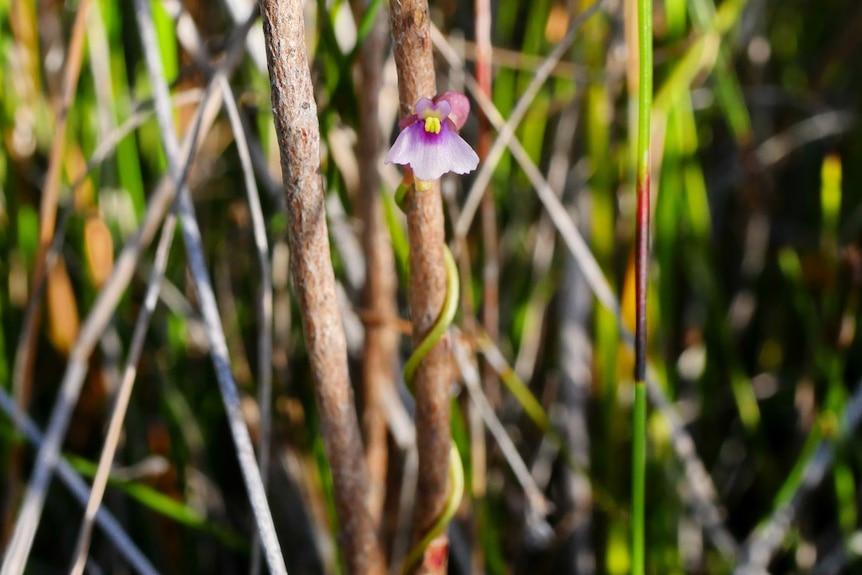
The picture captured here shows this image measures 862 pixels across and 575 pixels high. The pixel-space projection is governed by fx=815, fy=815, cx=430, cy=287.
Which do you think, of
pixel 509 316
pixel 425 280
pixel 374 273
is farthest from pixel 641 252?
pixel 509 316

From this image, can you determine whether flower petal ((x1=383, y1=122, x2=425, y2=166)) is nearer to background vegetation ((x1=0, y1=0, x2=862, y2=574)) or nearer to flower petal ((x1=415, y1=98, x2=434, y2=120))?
flower petal ((x1=415, y1=98, x2=434, y2=120))

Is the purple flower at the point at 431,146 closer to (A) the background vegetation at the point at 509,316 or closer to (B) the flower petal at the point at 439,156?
(B) the flower petal at the point at 439,156

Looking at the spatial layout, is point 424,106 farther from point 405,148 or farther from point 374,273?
point 374,273

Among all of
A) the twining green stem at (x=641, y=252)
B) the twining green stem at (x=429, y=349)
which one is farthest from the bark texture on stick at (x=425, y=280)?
the twining green stem at (x=641, y=252)

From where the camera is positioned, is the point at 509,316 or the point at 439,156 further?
the point at 509,316

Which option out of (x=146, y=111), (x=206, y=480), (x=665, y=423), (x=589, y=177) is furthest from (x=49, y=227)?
(x=665, y=423)

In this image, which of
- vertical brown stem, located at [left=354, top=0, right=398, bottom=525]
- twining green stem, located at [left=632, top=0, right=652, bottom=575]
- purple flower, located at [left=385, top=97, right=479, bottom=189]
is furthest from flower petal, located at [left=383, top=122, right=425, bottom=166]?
vertical brown stem, located at [left=354, top=0, right=398, bottom=525]

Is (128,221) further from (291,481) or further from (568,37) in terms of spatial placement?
(568,37)
